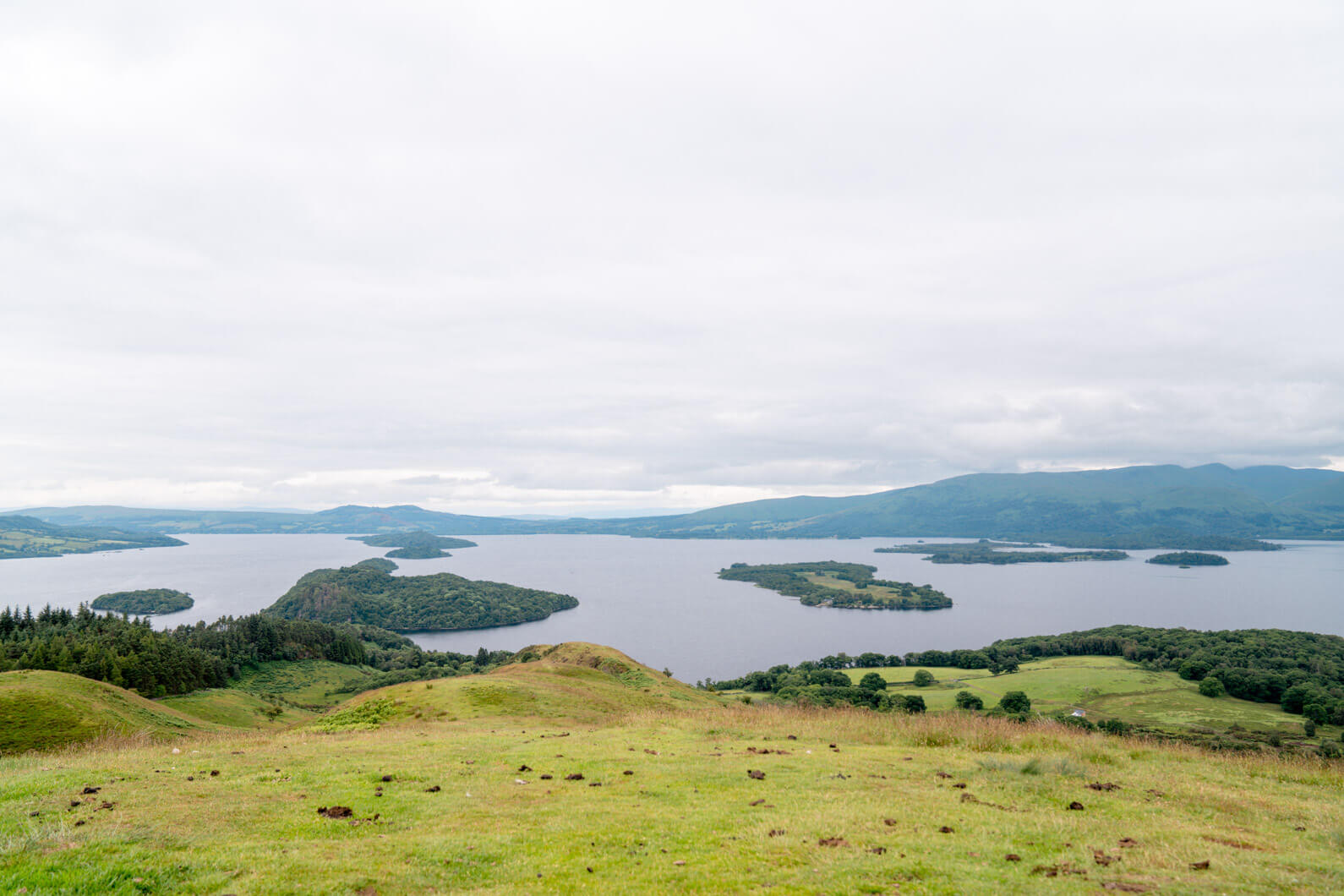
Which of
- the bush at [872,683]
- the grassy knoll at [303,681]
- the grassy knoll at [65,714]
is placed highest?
the grassy knoll at [65,714]

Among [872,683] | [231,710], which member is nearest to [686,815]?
[231,710]

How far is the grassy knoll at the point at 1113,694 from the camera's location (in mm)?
65062

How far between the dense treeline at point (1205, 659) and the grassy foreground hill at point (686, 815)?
225 feet

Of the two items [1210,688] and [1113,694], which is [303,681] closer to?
[1113,694]

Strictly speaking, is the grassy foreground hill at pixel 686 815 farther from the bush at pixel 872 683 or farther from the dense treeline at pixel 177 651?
the bush at pixel 872 683

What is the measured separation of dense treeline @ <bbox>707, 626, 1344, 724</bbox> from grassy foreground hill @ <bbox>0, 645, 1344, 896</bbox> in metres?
68.5

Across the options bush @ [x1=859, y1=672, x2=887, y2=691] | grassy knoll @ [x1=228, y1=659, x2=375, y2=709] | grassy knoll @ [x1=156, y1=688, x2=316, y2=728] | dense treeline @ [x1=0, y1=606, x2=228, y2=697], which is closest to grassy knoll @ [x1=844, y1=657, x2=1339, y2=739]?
bush @ [x1=859, y1=672, x2=887, y2=691]

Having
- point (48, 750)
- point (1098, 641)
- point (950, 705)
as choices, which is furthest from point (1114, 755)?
point (1098, 641)

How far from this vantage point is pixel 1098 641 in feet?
391

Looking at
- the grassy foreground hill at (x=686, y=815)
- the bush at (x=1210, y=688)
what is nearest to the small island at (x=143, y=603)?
the grassy foreground hill at (x=686, y=815)

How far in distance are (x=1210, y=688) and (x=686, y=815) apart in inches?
3849

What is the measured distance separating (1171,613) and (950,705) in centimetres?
14274

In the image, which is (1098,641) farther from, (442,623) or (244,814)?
(442,623)

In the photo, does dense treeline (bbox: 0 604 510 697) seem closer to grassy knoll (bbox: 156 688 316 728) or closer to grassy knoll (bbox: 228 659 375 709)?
grassy knoll (bbox: 228 659 375 709)
